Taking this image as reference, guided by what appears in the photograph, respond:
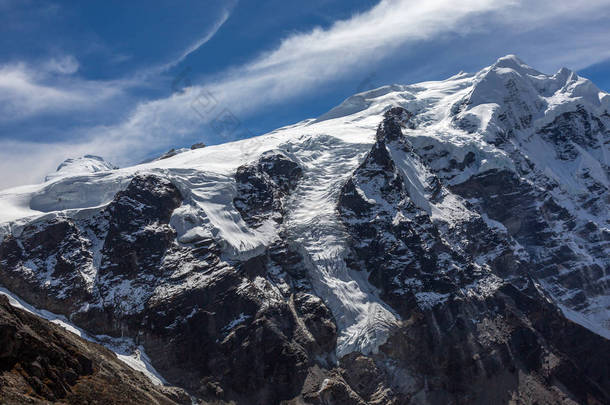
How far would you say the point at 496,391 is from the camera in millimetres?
113125

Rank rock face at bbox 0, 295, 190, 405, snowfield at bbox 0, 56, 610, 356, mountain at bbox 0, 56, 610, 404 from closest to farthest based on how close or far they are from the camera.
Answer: rock face at bbox 0, 295, 190, 405 → mountain at bbox 0, 56, 610, 404 → snowfield at bbox 0, 56, 610, 356

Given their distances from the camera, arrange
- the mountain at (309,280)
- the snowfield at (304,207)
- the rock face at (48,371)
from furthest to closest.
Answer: the snowfield at (304,207), the mountain at (309,280), the rock face at (48,371)

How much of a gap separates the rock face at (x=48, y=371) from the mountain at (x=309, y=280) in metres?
28.3

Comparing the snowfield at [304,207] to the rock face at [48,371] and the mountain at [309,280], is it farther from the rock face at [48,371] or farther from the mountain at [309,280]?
the rock face at [48,371]

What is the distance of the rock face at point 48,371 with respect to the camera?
49250 mm

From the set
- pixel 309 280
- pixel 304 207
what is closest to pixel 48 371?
pixel 309 280

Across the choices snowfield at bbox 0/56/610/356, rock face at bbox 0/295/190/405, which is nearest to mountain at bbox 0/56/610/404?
snowfield at bbox 0/56/610/356

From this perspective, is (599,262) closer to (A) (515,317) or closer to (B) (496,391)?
(A) (515,317)

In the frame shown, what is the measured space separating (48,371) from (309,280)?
7160cm

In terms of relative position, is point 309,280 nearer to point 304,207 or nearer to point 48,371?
point 304,207

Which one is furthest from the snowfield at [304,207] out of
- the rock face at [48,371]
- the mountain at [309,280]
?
the rock face at [48,371]

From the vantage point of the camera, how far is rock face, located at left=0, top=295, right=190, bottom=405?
49.2 m

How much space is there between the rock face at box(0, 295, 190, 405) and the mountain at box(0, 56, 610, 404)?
2833cm

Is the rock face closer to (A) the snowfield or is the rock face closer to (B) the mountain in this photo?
(A) the snowfield
